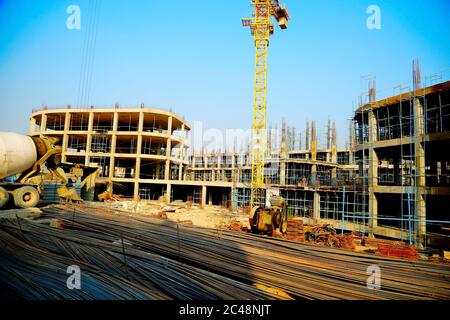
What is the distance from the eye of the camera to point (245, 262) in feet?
12.9

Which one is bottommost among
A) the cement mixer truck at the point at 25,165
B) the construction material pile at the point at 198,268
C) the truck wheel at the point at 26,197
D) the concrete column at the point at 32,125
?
the construction material pile at the point at 198,268

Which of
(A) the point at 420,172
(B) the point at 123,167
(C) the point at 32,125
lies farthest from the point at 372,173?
(C) the point at 32,125

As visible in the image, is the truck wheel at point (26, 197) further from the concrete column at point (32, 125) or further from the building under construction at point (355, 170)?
the concrete column at point (32, 125)

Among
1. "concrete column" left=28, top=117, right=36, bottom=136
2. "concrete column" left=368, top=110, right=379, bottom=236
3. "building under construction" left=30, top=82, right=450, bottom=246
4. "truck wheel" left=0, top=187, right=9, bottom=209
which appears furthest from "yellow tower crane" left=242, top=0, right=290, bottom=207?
"concrete column" left=28, top=117, right=36, bottom=136

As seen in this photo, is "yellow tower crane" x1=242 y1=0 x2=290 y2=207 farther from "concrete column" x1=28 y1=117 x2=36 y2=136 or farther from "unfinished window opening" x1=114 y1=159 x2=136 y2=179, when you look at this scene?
"concrete column" x1=28 y1=117 x2=36 y2=136

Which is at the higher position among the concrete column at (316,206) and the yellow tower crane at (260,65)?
the yellow tower crane at (260,65)

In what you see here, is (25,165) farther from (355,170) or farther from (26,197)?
(355,170)

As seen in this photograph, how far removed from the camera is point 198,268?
3867 millimetres

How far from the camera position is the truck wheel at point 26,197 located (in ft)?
29.4

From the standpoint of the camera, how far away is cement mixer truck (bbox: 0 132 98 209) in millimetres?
8688

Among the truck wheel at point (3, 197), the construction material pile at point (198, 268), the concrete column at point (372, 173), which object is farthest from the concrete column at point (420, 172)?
the truck wheel at point (3, 197)
